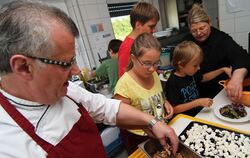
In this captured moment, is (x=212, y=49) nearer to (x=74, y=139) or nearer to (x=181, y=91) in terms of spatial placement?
(x=181, y=91)

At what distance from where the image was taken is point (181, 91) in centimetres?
118

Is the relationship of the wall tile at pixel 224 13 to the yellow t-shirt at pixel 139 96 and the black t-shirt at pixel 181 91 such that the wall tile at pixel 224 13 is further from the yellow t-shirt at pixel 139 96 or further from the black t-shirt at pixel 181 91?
the yellow t-shirt at pixel 139 96

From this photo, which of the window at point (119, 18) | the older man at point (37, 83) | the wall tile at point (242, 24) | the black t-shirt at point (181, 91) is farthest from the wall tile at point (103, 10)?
the older man at point (37, 83)

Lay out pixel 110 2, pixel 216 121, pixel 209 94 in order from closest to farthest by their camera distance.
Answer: pixel 216 121, pixel 209 94, pixel 110 2

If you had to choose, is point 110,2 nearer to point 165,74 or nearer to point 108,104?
point 165,74

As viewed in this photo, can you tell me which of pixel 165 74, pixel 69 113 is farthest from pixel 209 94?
pixel 69 113

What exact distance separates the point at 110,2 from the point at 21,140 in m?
2.71

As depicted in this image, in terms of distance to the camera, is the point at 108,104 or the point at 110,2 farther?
the point at 110,2

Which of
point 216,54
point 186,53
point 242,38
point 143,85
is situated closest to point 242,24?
point 242,38

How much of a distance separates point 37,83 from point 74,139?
225 millimetres

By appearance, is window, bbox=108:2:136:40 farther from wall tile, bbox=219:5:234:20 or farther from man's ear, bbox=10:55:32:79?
man's ear, bbox=10:55:32:79

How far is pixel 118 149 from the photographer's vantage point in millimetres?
2092

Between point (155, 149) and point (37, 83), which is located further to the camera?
point (155, 149)

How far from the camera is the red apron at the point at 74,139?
0.52 metres
